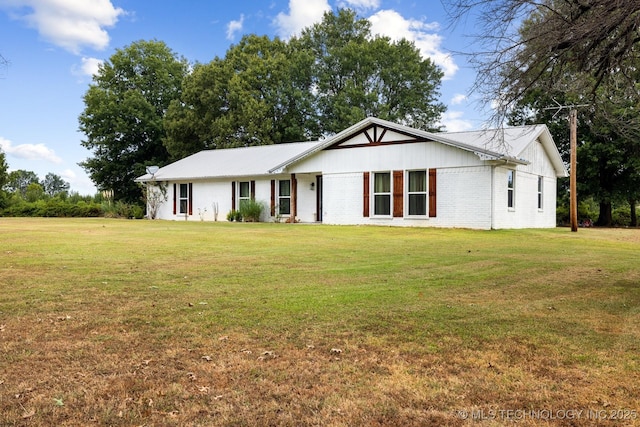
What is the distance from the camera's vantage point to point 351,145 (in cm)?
2192

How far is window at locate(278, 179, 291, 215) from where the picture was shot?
24.8 metres

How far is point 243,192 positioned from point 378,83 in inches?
776

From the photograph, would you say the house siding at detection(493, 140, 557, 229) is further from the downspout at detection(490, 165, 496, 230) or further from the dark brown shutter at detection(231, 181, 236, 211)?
the dark brown shutter at detection(231, 181, 236, 211)

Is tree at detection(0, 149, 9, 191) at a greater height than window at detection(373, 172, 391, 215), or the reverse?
tree at detection(0, 149, 9, 191)

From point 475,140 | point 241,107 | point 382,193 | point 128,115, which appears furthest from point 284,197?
point 128,115

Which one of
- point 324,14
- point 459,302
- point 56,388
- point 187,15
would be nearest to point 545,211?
point 187,15

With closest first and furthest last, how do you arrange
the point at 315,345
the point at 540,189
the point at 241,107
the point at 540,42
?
the point at 315,345 → the point at 540,42 → the point at 540,189 → the point at 241,107

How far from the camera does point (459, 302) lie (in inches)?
224

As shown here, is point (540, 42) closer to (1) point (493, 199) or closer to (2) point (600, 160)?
(1) point (493, 199)

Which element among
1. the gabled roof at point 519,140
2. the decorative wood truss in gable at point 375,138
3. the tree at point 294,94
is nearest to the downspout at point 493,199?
the gabled roof at point 519,140

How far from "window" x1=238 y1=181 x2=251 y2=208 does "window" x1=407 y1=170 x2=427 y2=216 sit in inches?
364

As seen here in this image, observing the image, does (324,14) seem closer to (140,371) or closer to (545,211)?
(545,211)

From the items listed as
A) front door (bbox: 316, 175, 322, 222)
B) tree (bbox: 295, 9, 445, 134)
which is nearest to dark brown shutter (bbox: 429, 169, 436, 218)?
front door (bbox: 316, 175, 322, 222)

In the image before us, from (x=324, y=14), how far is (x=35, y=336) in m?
45.8
